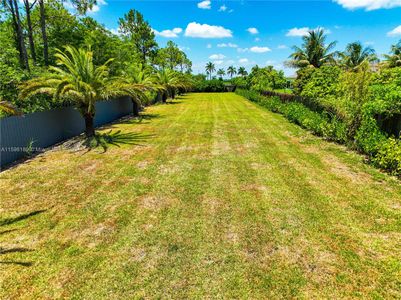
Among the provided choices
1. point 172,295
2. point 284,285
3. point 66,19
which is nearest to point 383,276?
point 284,285

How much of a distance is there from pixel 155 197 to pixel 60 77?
24.3 ft

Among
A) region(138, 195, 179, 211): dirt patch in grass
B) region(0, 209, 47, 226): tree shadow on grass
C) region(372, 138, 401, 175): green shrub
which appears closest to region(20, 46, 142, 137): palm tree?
region(0, 209, 47, 226): tree shadow on grass

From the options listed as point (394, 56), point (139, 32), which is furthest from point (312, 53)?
point (139, 32)

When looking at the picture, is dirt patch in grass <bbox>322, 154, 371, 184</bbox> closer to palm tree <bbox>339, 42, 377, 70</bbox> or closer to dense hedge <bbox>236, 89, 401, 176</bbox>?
dense hedge <bbox>236, 89, 401, 176</bbox>

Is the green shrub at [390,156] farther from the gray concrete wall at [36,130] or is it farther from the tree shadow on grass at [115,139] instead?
the gray concrete wall at [36,130]

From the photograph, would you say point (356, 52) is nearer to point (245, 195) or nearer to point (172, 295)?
point (245, 195)

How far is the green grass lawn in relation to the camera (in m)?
3.28

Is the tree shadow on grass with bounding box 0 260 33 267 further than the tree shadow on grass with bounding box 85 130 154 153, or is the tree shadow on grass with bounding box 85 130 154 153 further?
the tree shadow on grass with bounding box 85 130 154 153

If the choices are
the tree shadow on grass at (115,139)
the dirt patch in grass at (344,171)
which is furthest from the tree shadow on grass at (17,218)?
the dirt patch in grass at (344,171)

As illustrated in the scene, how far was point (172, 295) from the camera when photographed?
3.10 m

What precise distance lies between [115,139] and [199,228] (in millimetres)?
8184

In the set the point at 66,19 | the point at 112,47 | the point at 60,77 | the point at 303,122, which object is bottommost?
the point at 303,122

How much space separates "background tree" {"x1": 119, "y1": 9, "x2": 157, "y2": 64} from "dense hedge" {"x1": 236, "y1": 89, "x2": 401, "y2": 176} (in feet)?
102

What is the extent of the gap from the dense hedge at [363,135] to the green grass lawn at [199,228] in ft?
1.45
